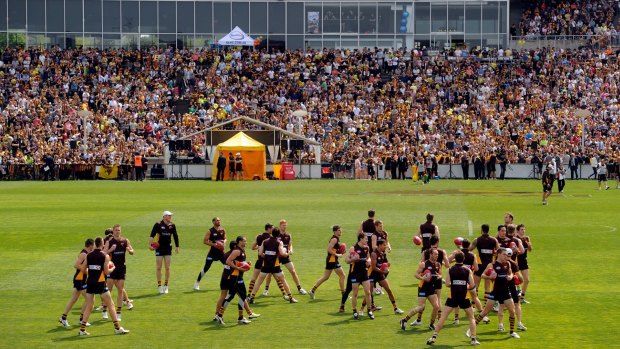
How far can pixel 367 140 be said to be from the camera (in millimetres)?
82500

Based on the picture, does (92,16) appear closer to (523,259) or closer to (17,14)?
(17,14)

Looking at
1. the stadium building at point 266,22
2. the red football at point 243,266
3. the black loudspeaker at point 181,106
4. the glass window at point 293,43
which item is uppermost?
the stadium building at point 266,22

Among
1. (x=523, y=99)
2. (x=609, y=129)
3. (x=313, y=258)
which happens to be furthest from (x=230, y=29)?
(x=313, y=258)

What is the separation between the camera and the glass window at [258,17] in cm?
9744

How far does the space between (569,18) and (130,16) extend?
133 ft

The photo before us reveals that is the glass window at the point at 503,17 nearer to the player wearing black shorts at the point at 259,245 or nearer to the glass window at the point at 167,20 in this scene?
the glass window at the point at 167,20

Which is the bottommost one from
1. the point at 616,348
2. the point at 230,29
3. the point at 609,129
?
the point at 616,348

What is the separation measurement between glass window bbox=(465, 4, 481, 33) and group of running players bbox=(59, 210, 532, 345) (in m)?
72.9

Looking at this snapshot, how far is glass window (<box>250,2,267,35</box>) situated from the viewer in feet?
320

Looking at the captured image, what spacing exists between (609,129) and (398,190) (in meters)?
25.3

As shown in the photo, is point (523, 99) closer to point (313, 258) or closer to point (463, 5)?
point (463, 5)

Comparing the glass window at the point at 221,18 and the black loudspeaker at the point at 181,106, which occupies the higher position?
the glass window at the point at 221,18

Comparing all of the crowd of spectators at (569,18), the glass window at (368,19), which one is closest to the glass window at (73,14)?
the glass window at (368,19)

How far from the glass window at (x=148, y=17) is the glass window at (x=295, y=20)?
12.1 meters
